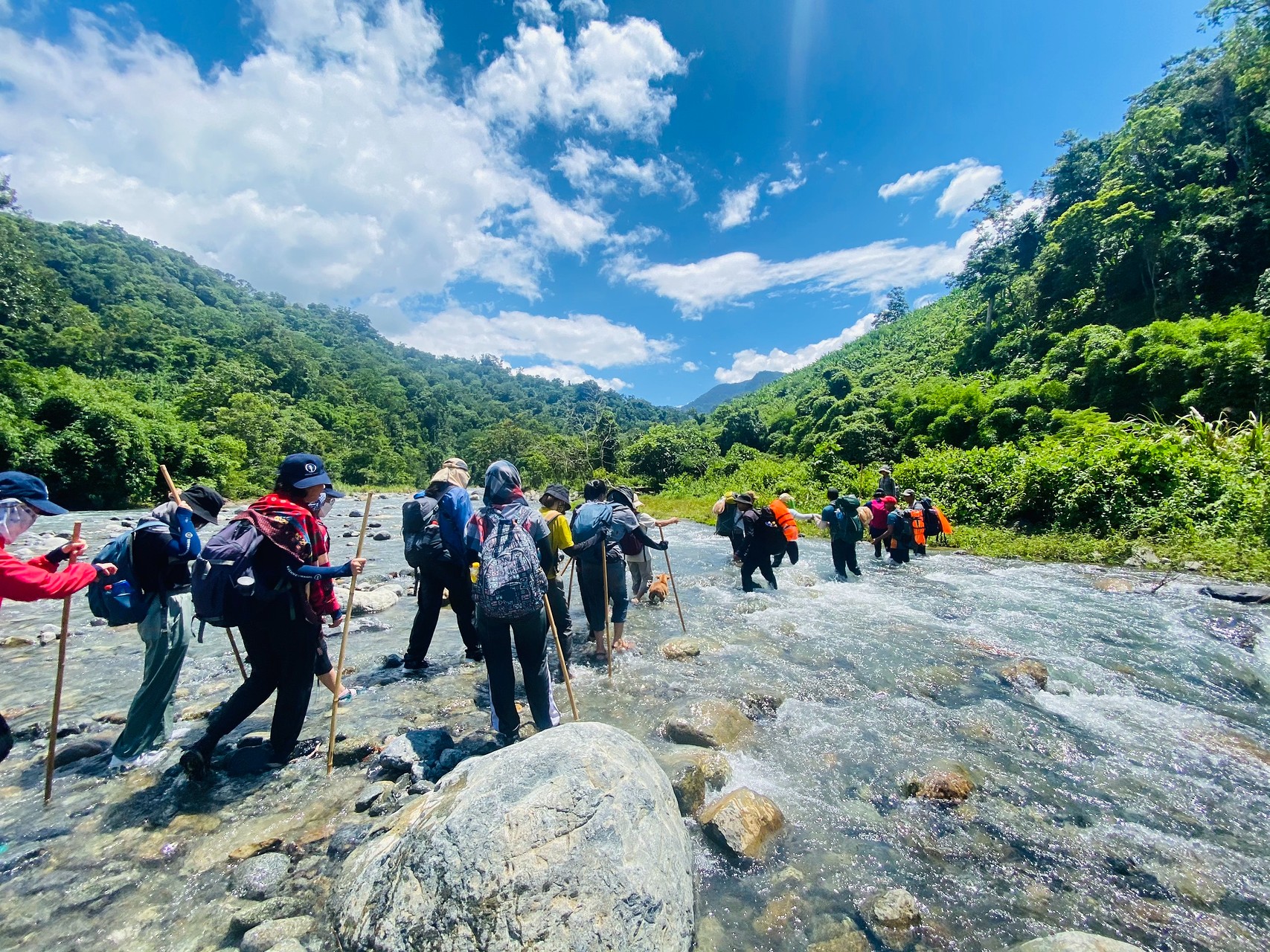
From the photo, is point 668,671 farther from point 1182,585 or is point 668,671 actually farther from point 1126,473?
point 1126,473

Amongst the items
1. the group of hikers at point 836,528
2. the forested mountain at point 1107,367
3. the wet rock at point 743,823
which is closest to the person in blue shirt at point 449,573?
the wet rock at point 743,823

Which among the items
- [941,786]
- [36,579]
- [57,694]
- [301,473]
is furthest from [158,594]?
[941,786]

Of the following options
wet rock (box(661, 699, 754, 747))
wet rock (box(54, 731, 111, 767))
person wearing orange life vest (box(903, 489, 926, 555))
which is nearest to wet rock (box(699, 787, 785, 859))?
wet rock (box(661, 699, 754, 747))

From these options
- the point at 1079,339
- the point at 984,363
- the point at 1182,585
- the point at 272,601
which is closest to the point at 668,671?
the point at 272,601

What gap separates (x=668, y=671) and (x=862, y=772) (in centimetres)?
311

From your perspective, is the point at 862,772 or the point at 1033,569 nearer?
the point at 862,772

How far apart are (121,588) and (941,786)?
7551mm

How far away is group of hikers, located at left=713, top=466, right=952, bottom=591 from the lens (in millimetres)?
11711

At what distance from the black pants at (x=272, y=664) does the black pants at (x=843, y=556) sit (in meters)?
11.9

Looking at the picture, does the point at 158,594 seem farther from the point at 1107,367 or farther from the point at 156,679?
the point at 1107,367

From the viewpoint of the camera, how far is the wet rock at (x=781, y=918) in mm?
3574

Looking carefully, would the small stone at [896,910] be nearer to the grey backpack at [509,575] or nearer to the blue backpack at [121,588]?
the grey backpack at [509,575]

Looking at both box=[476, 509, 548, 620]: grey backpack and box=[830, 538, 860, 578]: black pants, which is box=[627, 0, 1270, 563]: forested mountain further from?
box=[476, 509, 548, 620]: grey backpack

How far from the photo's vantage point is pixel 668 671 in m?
7.94
